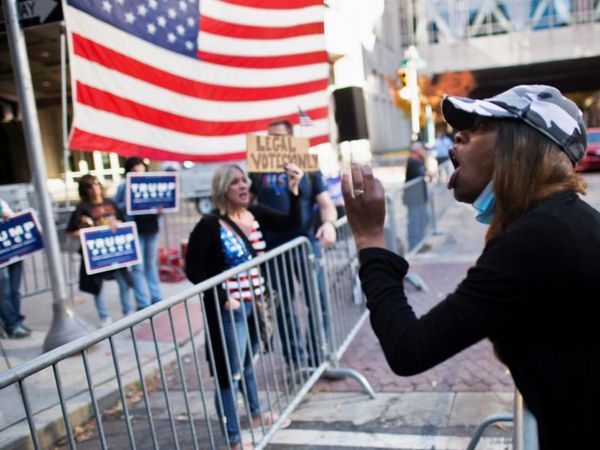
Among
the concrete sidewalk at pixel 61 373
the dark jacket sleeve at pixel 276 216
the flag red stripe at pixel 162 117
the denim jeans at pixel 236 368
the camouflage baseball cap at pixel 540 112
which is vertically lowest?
the concrete sidewalk at pixel 61 373

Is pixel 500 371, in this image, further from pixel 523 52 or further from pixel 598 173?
pixel 523 52

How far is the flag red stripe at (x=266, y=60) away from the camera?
15.8ft

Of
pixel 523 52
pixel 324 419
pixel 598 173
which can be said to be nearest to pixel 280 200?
pixel 324 419

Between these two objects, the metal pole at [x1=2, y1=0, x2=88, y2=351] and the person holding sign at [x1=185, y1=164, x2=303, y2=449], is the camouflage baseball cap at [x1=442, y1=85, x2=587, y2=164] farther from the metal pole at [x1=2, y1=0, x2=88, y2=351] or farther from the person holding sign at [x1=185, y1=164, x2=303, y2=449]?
the metal pole at [x1=2, y1=0, x2=88, y2=351]

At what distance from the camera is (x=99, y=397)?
445 centimetres

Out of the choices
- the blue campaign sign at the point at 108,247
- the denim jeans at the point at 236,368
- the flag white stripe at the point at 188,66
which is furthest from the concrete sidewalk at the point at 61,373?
the flag white stripe at the point at 188,66

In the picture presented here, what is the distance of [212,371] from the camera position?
11.3ft

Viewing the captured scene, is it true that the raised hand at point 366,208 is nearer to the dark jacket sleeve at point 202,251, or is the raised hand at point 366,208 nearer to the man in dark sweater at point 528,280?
the man in dark sweater at point 528,280

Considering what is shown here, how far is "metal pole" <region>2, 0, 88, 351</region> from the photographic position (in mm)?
4656

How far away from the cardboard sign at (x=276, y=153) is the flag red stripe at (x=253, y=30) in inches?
46.9

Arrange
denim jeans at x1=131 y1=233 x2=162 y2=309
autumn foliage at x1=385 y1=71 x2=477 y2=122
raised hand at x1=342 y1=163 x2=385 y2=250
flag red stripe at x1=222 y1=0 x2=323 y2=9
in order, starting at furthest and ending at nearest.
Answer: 1. autumn foliage at x1=385 y1=71 x2=477 y2=122
2. denim jeans at x1=131 y1=233 x2=162 y2=309
3. flag red stripe at x1=222 y1=0 x2=323 y2=9
4. raised hand at x1=342 y1=163 x2=385 y2=250

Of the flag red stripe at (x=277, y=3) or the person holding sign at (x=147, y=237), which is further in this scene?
the person holding sign at (x=147, y=237)

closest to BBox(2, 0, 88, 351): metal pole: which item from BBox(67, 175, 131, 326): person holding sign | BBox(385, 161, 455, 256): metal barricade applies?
BBox(67, 175, 131, 326): person holding sign

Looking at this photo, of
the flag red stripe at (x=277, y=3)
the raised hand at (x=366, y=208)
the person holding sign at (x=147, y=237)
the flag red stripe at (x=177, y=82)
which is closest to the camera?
the raised hand at (x=366, y=208)
